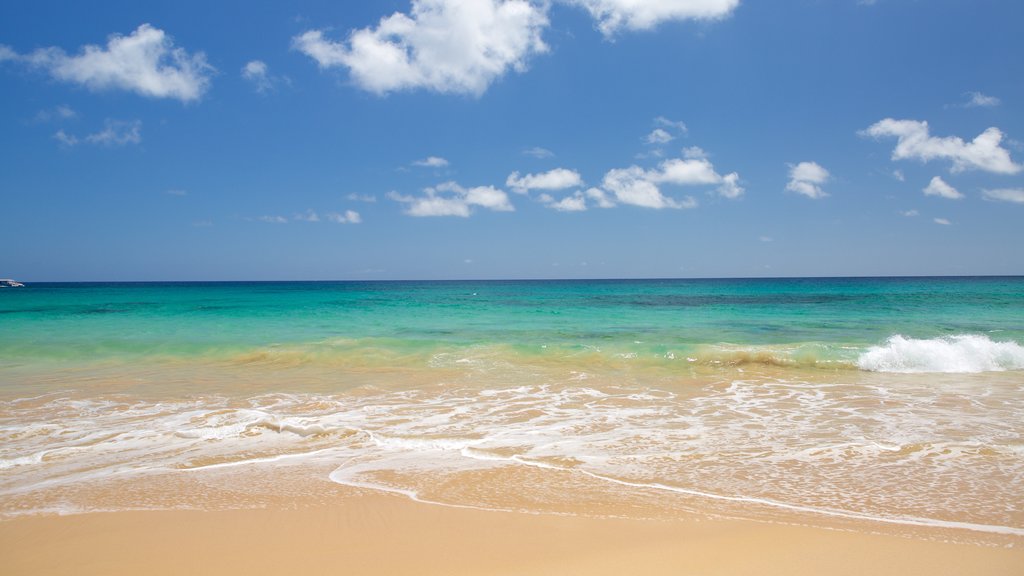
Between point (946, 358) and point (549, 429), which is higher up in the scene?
point (946, 358)

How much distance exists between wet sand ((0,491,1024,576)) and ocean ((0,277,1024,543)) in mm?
256

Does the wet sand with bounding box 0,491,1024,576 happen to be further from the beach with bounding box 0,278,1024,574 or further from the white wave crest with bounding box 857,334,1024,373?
the white wave crest with bounding box 857,334,1024,373

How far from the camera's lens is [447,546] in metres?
3.40

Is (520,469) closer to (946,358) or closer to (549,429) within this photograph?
(549,429)

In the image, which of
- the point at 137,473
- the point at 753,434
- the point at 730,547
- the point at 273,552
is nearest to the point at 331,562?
the point at 273,552

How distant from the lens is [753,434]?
20.4 feet

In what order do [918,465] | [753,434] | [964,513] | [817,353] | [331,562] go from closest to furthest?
[331,562], [964,513], [918,465], [753,434], [817,353]

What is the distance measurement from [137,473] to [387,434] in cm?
245

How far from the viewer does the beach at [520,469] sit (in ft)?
10.8

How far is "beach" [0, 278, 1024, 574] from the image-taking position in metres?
3.30

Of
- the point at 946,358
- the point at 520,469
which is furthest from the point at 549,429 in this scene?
the point at 946,358

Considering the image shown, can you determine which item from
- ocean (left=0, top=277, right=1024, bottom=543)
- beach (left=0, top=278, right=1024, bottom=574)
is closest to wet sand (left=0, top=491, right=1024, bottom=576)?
beach (left=0, top=278, right=1024, bottom=574)

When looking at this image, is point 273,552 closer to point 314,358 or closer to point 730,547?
point 730,547

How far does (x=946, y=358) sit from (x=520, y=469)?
39.7ft
